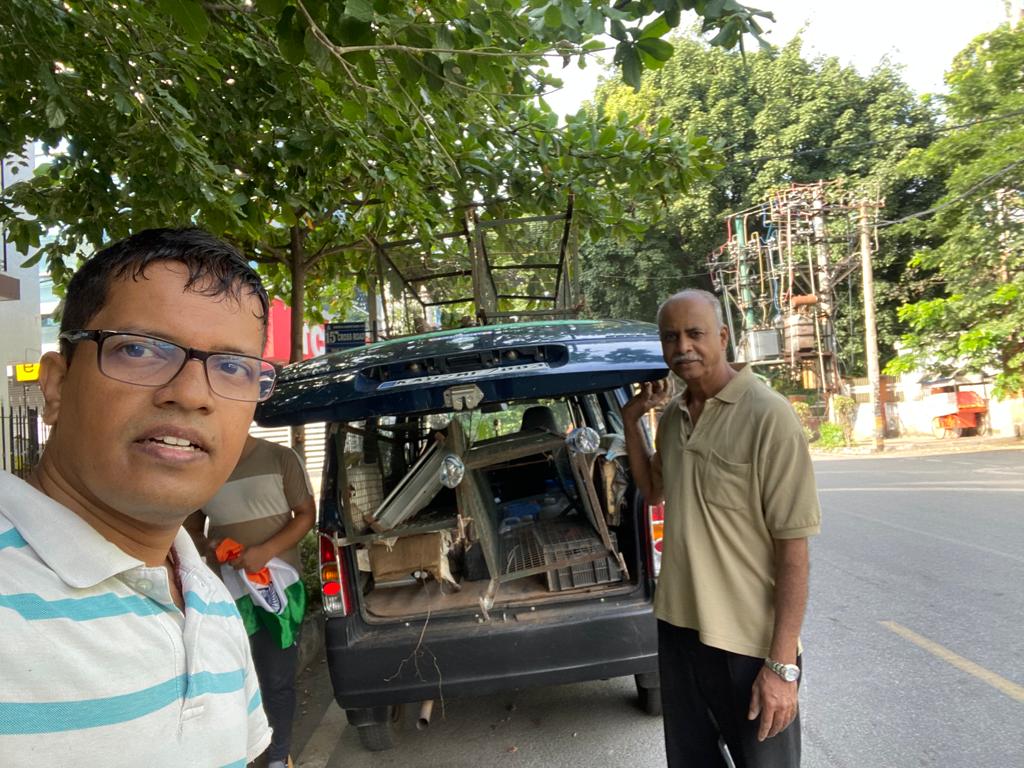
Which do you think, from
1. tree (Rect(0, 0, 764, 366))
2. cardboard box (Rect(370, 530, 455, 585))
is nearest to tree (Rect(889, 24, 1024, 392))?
tree (Rect(0, 0, 764, 366))

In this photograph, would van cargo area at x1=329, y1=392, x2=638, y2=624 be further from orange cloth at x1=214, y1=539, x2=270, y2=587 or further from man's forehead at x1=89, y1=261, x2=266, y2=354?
man's forehead at x1=89, y1=261, x2=266, y2=354

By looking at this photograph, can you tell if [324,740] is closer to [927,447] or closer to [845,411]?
[927,447]

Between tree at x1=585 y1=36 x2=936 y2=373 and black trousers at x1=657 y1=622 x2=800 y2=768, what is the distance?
23279mm

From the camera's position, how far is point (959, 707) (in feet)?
11.8

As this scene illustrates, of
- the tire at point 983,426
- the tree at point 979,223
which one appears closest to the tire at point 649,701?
the tree at point 979,223

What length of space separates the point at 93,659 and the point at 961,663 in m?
→ 4.81

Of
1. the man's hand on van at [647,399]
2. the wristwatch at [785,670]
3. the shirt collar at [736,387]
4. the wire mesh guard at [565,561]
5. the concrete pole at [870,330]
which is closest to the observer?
the wristwatch at [785,670]

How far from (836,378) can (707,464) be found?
2514 centimetres

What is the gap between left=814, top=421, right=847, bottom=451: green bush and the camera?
2144cm

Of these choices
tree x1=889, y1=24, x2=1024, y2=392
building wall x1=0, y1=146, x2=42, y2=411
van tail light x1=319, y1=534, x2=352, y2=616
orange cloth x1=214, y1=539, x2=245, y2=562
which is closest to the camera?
orange cloth x1=214, y1=539, x2=245, y2=562

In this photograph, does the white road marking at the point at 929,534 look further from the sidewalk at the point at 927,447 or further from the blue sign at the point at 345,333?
the sidewalk at the point at 927,447

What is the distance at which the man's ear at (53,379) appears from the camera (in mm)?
1011

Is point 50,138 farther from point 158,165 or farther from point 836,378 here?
point 836,378

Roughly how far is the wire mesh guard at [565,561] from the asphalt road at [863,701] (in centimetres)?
85
